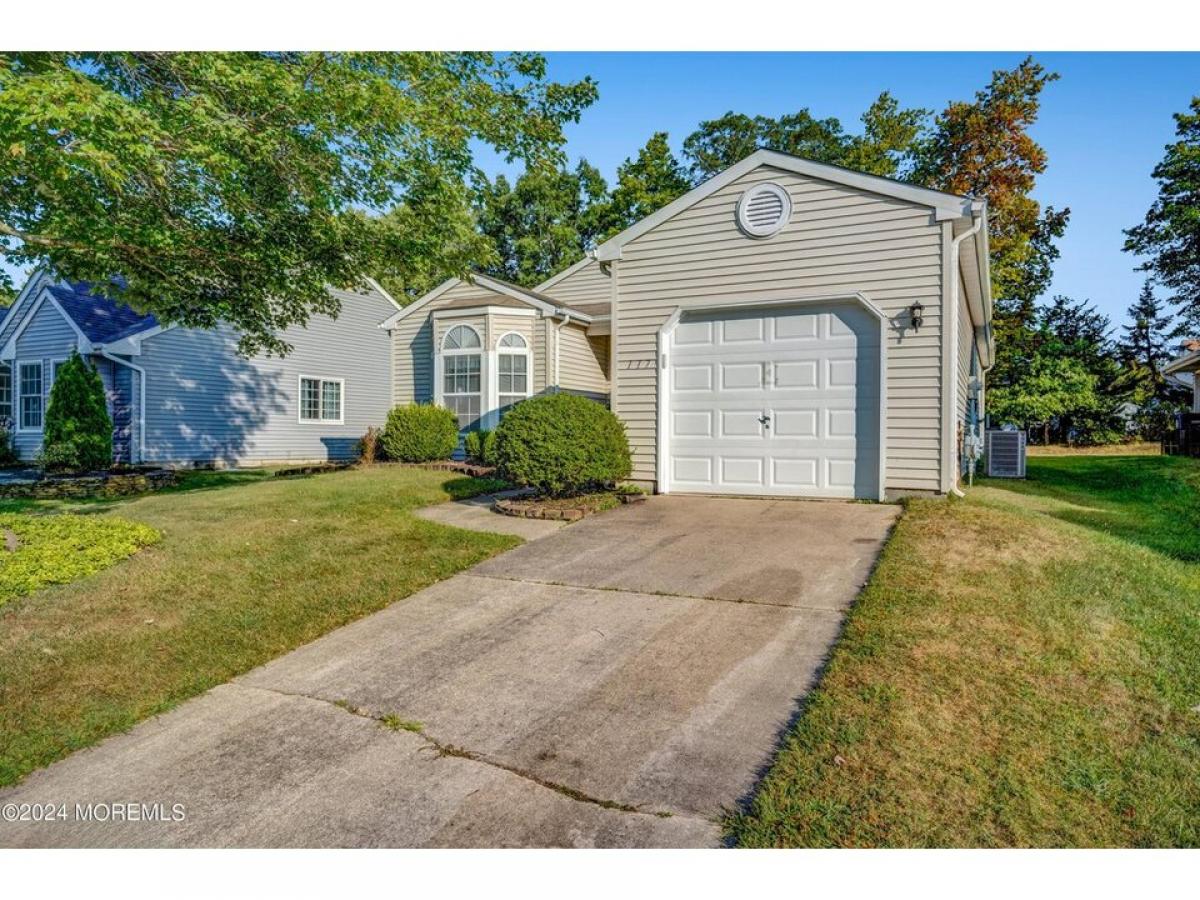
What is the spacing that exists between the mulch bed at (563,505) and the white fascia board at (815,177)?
3586mm

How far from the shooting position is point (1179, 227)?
26125 millimetres

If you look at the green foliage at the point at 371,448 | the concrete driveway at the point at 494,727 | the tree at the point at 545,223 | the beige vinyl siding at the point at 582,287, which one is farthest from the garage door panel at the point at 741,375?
the tree at the point at 545,223

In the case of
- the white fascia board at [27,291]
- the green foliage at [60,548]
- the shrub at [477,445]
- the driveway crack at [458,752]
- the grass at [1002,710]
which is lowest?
the driveway crack at [458,752]

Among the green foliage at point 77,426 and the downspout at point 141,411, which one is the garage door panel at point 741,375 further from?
the downspout at point 141,411

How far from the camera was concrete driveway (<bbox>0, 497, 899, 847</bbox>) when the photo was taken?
8.90ft

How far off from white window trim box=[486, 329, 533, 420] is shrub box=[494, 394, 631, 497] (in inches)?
206

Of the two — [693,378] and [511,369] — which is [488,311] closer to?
[511,369]

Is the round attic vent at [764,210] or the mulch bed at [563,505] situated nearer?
the mulch bed at [563,505]

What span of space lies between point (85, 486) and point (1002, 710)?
13.1m

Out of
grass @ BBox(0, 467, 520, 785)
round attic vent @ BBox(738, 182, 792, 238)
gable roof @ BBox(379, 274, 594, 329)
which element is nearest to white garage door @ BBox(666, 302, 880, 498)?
round attic vent @ BBox(738, 182, 792, 238)

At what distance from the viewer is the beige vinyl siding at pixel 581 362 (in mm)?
14391

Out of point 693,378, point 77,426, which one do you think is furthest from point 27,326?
point 693,378

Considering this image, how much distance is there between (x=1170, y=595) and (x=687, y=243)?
672 centimetres

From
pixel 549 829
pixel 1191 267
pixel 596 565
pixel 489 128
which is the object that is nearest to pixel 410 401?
pixel 489 128
